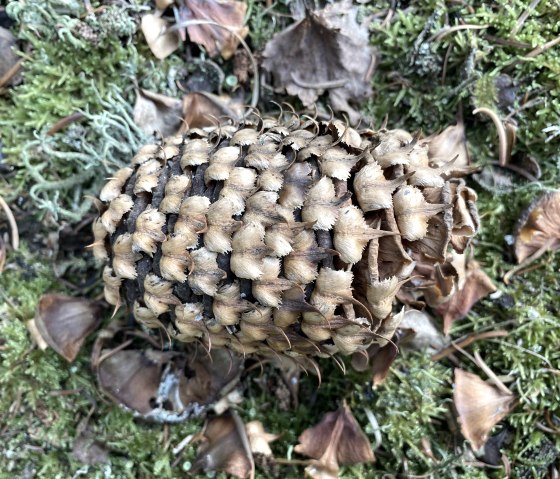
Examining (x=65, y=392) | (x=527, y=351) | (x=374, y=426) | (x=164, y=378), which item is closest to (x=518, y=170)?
(x=527, y=351)

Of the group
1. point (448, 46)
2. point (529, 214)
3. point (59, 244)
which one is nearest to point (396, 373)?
point (529, 214)

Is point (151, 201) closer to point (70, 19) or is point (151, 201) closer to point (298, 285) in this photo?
point (298, 285)

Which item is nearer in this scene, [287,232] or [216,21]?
[287,232]

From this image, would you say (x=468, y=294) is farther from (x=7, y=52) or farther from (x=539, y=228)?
(x=7, y=52)

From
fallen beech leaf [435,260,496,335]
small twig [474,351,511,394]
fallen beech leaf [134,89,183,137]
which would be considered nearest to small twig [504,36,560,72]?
fallen beech leaf [435,260,496,335]

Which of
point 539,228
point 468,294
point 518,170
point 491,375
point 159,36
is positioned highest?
point 159,36

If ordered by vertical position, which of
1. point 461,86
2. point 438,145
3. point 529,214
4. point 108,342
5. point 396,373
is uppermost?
point 461,86

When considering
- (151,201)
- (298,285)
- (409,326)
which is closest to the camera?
(298,285)
